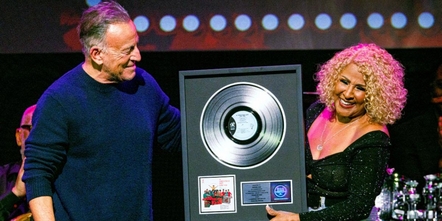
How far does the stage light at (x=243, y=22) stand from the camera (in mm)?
3760

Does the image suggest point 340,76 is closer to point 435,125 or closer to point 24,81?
point 435,125

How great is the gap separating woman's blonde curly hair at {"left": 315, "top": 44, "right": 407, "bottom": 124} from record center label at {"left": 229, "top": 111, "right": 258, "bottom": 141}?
0.45 meters

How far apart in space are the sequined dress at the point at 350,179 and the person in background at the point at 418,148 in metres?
1.55

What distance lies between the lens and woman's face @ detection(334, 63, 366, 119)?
8.68ft

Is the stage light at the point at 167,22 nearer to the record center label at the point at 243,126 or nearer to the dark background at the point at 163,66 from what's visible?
the dark background at the point at 163,66

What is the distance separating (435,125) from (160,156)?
5.18ft

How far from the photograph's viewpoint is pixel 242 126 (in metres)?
2.43

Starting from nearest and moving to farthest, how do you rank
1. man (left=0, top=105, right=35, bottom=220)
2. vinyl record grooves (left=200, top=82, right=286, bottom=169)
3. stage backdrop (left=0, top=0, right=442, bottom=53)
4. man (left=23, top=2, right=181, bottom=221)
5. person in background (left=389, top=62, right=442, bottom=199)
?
1. man (left=23, top=2, right=181, bottom=221)
2. vinyl record grooves (left=200, top=82, right=286, bottom=169)
3. man (left=0, top=105, right=35, bottom=220)
4. stage backdrop (left=0, top=0, right=442, bottom=53)
5. person in background (left=389, top=62, right=442, bottom=199)

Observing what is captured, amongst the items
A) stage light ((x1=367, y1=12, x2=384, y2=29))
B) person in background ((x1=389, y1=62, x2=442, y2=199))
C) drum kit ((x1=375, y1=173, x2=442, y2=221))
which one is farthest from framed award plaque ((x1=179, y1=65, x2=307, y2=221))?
person in background ((x1=389, y1=62, x2=442, y2=199))

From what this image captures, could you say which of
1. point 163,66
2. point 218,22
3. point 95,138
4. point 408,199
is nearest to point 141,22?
point 163,66

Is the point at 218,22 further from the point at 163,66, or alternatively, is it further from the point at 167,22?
the point at 163,66

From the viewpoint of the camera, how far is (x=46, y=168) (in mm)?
2316

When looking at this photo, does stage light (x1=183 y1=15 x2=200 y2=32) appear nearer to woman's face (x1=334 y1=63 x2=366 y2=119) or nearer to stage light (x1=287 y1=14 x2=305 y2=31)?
stage light (x1=287 y1=14 x2=305 y2=31)

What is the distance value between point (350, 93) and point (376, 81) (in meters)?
0.11
